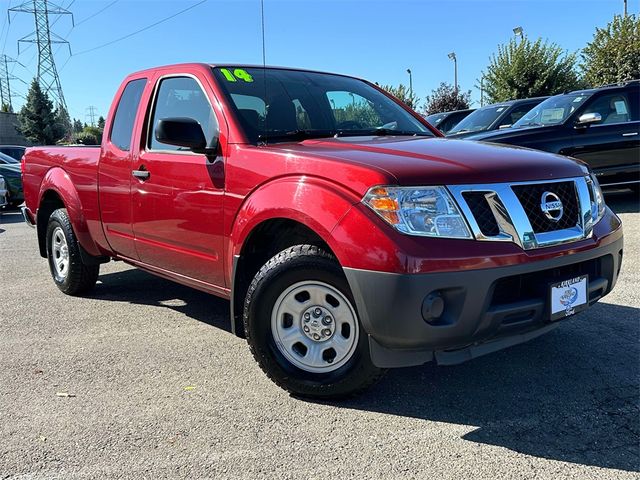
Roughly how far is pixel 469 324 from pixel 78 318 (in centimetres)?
348

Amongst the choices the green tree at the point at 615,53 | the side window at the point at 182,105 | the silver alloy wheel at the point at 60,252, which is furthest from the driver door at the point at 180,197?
the green tree at the point at 615,53

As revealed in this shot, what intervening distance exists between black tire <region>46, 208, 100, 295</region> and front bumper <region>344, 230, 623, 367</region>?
346cm

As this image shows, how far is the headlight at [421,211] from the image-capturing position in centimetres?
257

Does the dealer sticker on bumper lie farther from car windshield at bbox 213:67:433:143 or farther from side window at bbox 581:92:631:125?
side window at bbox 581:92:631:125

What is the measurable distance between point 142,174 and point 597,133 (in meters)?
7.17

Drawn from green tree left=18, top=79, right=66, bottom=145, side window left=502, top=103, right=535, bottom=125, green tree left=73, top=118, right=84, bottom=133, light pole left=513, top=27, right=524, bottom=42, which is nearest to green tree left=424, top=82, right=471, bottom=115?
light pole left=513, top=27, right=524, bottom=42

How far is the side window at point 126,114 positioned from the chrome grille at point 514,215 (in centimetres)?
280

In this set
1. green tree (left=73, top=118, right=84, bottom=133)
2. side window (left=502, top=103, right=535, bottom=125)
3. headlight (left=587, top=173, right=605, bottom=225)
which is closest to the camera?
headlight (left=587, top=173, right=605, bottom=225)

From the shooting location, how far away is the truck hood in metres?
2.65

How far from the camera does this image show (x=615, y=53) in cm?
2236

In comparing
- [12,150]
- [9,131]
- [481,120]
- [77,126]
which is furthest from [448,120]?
[77,126]

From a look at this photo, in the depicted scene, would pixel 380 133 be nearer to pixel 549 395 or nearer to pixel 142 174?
pixel 142 174

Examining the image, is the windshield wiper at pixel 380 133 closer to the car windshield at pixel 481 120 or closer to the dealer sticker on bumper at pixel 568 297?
the dealer sticker on bumper at pixel 568 297

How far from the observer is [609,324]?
162 inches
